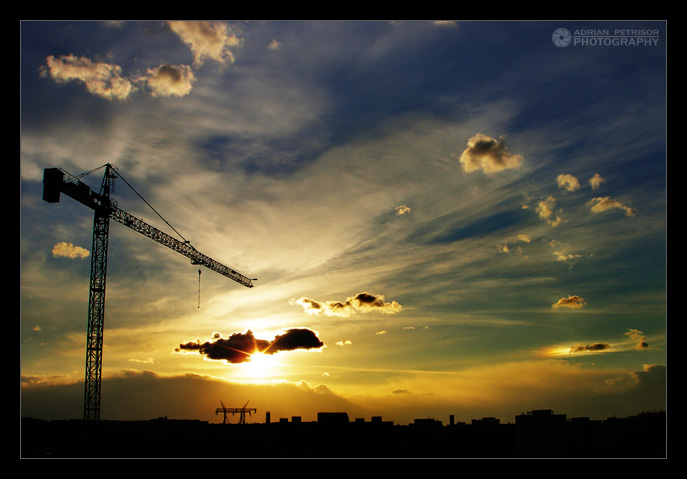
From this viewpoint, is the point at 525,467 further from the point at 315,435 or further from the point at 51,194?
the point at 315,435

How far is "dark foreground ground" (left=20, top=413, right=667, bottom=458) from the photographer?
118938mm

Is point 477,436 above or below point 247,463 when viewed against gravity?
below

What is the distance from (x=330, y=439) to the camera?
129 meters

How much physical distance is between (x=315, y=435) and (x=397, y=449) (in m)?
27.4

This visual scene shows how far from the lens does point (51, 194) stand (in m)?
85.4

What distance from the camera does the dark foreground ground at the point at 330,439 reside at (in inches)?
4683
